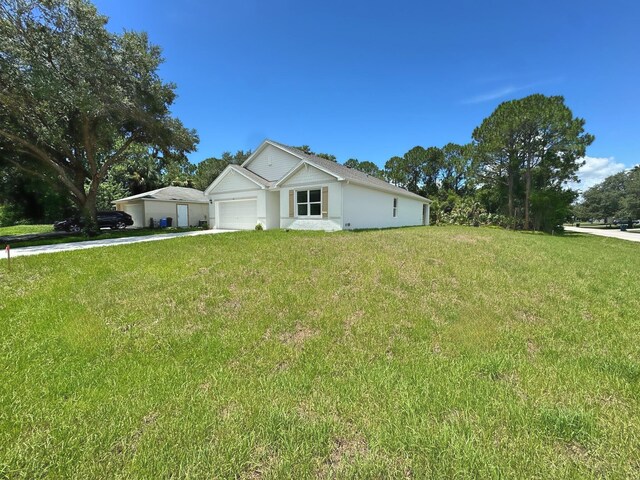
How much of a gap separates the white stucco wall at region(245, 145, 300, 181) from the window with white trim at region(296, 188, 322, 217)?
3443mm

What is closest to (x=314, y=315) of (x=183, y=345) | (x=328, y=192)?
(x=183, y=345)

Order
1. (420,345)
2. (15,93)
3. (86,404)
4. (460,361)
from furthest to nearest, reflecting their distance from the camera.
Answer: (15,93) < (420,345) < (460,361) < (86,404)

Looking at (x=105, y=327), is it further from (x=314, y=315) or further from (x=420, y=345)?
(x=420, y=345)

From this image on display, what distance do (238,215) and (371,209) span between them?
29.4ft

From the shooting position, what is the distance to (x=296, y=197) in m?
16.1

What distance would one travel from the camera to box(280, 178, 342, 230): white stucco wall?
571 inches

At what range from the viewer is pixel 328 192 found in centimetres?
1475

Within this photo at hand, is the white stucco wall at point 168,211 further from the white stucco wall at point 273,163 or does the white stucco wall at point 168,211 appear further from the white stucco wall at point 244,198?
the white stucco wall at point 273,163

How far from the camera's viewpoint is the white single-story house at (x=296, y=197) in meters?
14.8

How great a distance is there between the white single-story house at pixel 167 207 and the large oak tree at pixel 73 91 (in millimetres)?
5287

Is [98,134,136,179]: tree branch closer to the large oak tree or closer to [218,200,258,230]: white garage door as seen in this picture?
the large oak tree

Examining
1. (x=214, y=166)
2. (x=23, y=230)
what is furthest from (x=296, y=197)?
(x=214, y=166)

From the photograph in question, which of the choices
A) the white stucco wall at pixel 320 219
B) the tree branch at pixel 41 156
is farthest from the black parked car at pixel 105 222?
the white stucco wall at pixel 320 219

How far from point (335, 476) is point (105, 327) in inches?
159
